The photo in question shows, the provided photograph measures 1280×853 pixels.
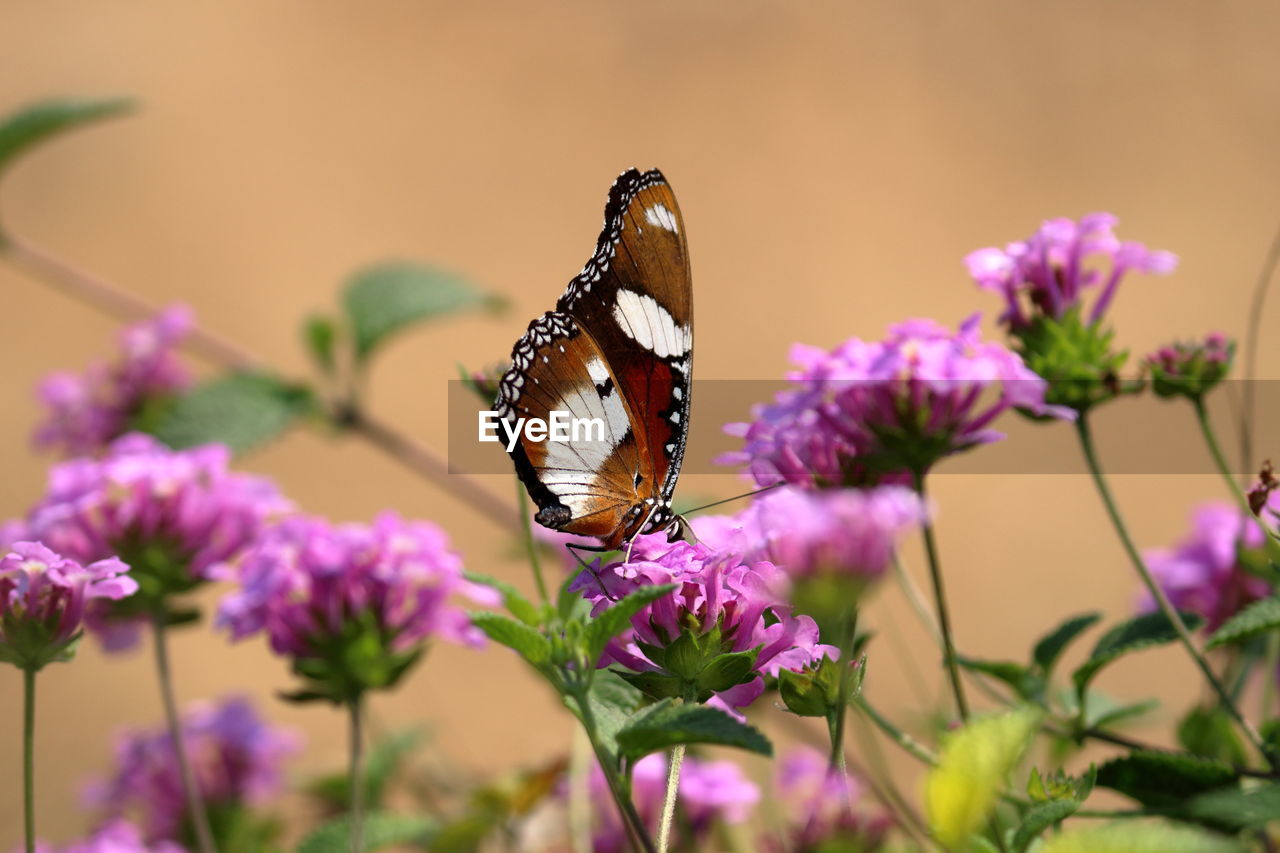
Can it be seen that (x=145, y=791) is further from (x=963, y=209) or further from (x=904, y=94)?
(x=904, y=94)

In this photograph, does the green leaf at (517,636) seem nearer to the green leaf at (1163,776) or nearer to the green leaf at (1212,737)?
the green leaf at (1163,776)

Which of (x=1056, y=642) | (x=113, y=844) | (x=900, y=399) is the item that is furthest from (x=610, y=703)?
(x=113, y=844)

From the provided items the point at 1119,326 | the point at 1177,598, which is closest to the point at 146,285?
the point at 1119,326

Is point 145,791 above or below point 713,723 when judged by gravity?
below

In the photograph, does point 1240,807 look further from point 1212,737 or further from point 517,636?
point 517,636

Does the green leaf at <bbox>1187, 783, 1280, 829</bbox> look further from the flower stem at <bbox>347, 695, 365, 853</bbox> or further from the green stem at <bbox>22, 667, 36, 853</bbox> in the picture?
the green stem at <bbox>22, 667, 36, 853</bbox>

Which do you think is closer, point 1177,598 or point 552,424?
point 552,424
